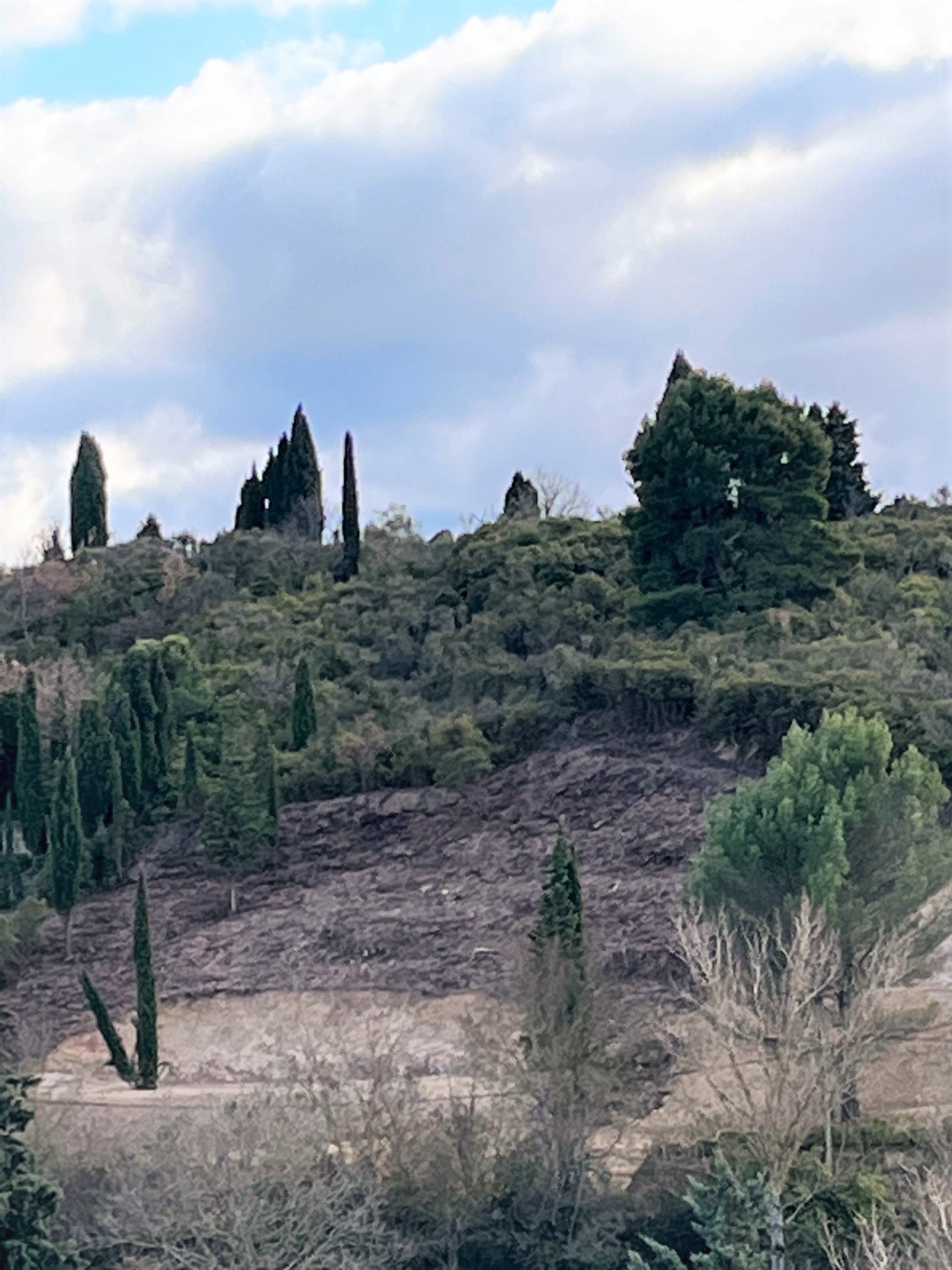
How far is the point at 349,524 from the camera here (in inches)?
2255

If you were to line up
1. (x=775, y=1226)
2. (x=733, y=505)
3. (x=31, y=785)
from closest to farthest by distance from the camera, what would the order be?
(x=775, y=1226) → (x=31, y=785) → (x=733, y=505)

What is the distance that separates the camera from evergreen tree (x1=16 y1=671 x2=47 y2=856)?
41.8 meters

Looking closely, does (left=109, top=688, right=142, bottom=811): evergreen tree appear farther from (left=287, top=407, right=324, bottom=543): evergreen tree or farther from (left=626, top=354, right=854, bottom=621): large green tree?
(left=287, top=407, right=324, bottom=543): evergreen tree

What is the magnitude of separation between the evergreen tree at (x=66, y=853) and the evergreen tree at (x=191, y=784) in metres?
3.40

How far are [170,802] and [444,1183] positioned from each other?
65.8 ft

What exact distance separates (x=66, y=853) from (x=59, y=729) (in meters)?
7.95

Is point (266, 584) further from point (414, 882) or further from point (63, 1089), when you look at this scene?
point (63, 1089)

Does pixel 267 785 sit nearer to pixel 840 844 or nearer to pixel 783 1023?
pixel 840 844

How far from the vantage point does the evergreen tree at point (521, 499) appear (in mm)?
60969

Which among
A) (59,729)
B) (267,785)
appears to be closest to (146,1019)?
(267,785)

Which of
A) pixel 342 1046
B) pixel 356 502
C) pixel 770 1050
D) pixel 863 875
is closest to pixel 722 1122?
pixel 770 1050

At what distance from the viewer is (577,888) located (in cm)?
2861

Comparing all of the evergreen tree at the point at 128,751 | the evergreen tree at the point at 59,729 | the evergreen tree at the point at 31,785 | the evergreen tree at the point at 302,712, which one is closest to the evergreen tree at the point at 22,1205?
the evergreen tree at the point at 128,751

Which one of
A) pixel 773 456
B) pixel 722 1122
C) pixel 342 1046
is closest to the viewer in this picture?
pixel 722 1122
